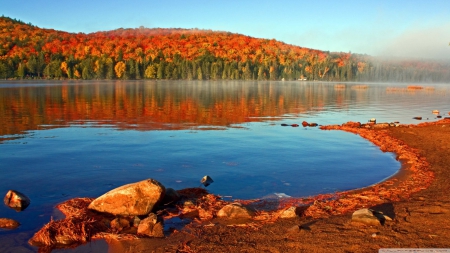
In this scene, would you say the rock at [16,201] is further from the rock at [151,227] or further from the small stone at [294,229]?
the small stone at [294,229]

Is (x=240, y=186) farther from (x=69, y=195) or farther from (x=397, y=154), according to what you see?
(x=397, y=154)

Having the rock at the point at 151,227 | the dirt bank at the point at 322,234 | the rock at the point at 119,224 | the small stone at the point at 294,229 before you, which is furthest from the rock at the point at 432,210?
the rock at the point at 119,224

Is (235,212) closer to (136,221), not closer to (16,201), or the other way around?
(136,221)

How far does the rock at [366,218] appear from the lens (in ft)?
28.8

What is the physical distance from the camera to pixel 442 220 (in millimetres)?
8672

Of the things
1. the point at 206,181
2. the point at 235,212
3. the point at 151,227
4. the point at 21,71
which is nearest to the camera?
the point at 151,227

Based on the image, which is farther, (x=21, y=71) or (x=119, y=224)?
(x=21, y=71)

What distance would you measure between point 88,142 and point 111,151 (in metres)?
3.46

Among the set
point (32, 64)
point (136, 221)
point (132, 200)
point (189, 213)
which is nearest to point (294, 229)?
point (189, 213)

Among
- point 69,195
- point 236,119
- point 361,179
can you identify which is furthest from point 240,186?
point 236,119

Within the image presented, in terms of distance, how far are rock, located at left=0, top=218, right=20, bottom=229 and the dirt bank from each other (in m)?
3.01

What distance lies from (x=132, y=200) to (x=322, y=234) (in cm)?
548

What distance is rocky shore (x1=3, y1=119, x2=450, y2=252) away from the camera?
804 cm

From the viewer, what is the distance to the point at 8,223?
9.91 m
